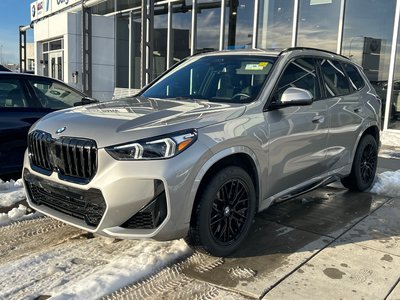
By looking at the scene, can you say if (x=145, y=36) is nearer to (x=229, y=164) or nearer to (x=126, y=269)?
(x=229, y=164)

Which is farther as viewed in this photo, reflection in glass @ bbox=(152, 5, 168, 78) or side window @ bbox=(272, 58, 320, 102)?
reflection in glass @ bbox=(152, 5, 168, 78)

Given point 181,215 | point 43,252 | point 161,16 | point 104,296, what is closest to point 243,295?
point 181,215

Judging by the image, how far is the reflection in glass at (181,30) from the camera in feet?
52.6

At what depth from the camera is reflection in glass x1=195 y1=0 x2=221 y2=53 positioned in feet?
48.6

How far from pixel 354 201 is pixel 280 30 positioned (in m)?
8.43

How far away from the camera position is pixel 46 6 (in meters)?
26.8

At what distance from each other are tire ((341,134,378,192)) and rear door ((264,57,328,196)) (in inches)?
37.8

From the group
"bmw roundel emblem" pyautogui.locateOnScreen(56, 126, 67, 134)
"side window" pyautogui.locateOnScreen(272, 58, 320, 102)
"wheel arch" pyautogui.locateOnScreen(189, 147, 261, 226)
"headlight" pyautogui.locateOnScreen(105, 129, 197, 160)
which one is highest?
"side window" pyautogui.locateOnScreen(272, 58, 320, 102)

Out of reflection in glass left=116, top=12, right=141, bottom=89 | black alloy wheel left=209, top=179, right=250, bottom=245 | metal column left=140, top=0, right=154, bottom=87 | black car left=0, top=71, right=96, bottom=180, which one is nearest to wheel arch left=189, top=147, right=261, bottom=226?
black alloy wheel left=209, top=179, right=250, bottom=245

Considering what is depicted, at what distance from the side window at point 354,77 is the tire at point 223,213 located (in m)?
2.54

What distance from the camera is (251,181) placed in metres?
3.73

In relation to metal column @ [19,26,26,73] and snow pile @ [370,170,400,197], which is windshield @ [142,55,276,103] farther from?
metal column @ [19,26,26,73]

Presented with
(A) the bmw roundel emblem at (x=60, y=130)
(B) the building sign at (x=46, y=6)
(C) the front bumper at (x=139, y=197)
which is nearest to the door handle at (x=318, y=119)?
(C) the front bumper at (x=139, y=197)

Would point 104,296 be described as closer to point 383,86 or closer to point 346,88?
point 346,88
